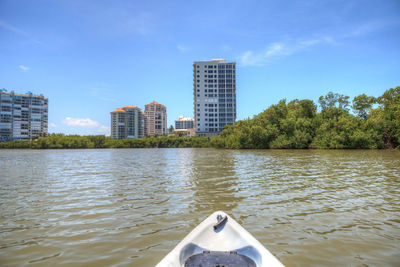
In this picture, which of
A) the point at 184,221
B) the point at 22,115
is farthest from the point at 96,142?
the point at 184,221

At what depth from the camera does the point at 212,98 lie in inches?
4464

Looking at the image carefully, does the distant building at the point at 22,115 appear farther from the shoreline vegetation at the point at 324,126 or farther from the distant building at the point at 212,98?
the shoreline vegetation at the point at 324,126

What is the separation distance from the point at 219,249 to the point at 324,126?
184 feet

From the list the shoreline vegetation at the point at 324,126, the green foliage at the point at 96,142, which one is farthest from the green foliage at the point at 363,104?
the green foliage at the point at 96,142

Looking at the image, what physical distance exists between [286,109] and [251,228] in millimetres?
61791

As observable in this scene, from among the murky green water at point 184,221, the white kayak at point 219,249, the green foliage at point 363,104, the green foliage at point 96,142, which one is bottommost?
the murky green water at point 184,221

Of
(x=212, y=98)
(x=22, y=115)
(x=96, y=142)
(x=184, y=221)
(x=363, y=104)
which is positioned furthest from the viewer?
(x=22, y=115)

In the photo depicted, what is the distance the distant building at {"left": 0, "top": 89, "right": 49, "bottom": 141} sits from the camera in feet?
391

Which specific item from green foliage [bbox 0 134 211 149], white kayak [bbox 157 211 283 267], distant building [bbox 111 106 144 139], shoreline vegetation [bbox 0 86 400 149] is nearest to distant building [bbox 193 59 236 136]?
green foliage [bbox 0 134 211 149]

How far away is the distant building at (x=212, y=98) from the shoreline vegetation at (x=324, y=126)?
128ft

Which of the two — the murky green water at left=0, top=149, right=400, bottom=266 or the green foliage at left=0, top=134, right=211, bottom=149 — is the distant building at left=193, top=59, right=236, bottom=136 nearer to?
the green foliage at left=0, top=134, right=211, bottom=149

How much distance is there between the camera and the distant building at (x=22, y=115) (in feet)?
391

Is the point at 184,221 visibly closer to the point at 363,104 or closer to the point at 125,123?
the point at 363,104

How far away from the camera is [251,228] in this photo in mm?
5184
